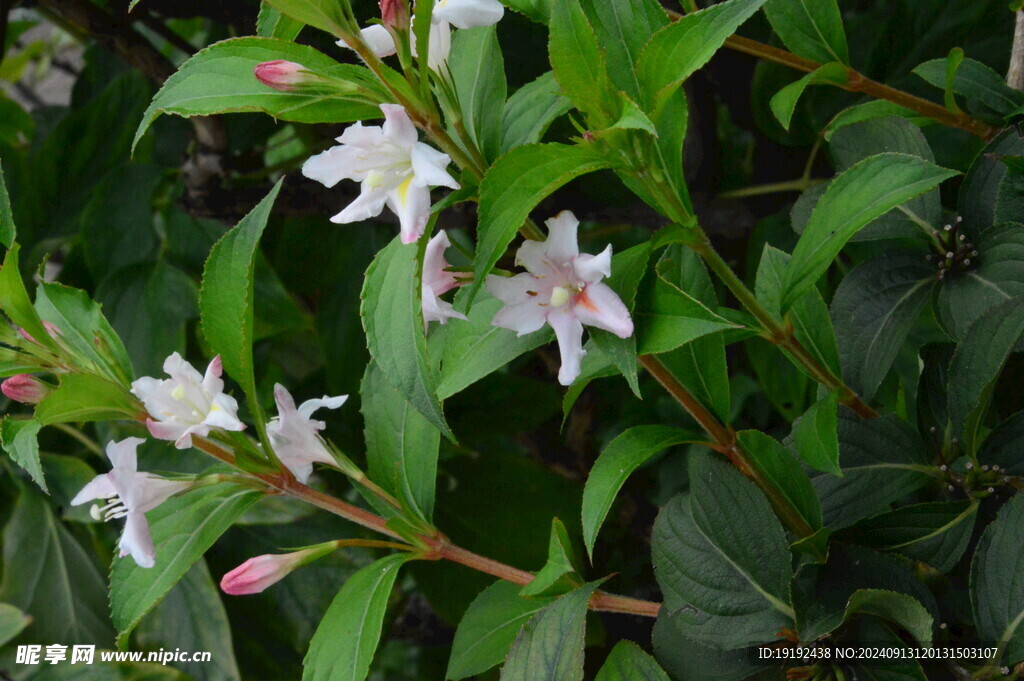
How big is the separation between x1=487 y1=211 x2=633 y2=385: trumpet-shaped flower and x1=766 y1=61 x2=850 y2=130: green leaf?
0.23 m

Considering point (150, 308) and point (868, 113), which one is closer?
point (868, 113)

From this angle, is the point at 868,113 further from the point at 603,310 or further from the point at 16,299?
the point at 16,299

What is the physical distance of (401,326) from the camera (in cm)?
39

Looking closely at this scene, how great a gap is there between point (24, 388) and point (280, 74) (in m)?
0.25

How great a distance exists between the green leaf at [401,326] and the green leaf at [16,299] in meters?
0.21

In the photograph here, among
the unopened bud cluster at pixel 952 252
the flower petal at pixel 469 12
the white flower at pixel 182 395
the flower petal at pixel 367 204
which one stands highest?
the flower petal at pixel 469 12

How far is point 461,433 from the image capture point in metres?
0.86

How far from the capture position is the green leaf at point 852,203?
0.42 metres

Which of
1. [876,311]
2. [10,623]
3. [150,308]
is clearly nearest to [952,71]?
[876,311]

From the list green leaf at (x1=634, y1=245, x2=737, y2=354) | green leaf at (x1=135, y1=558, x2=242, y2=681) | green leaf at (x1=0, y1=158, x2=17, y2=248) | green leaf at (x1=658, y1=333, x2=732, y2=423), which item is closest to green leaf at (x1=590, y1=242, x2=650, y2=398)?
green leaf at (x1=634, y1=245, x2=737, y2=354)

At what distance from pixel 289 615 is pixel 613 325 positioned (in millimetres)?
603

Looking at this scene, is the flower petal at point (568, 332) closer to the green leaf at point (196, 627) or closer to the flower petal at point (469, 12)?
the flower petal at point (469, 12)

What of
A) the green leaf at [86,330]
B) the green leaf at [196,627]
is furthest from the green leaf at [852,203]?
the green leaf at [196,627]

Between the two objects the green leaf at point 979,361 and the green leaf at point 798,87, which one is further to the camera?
the green leaf at point 798,87
